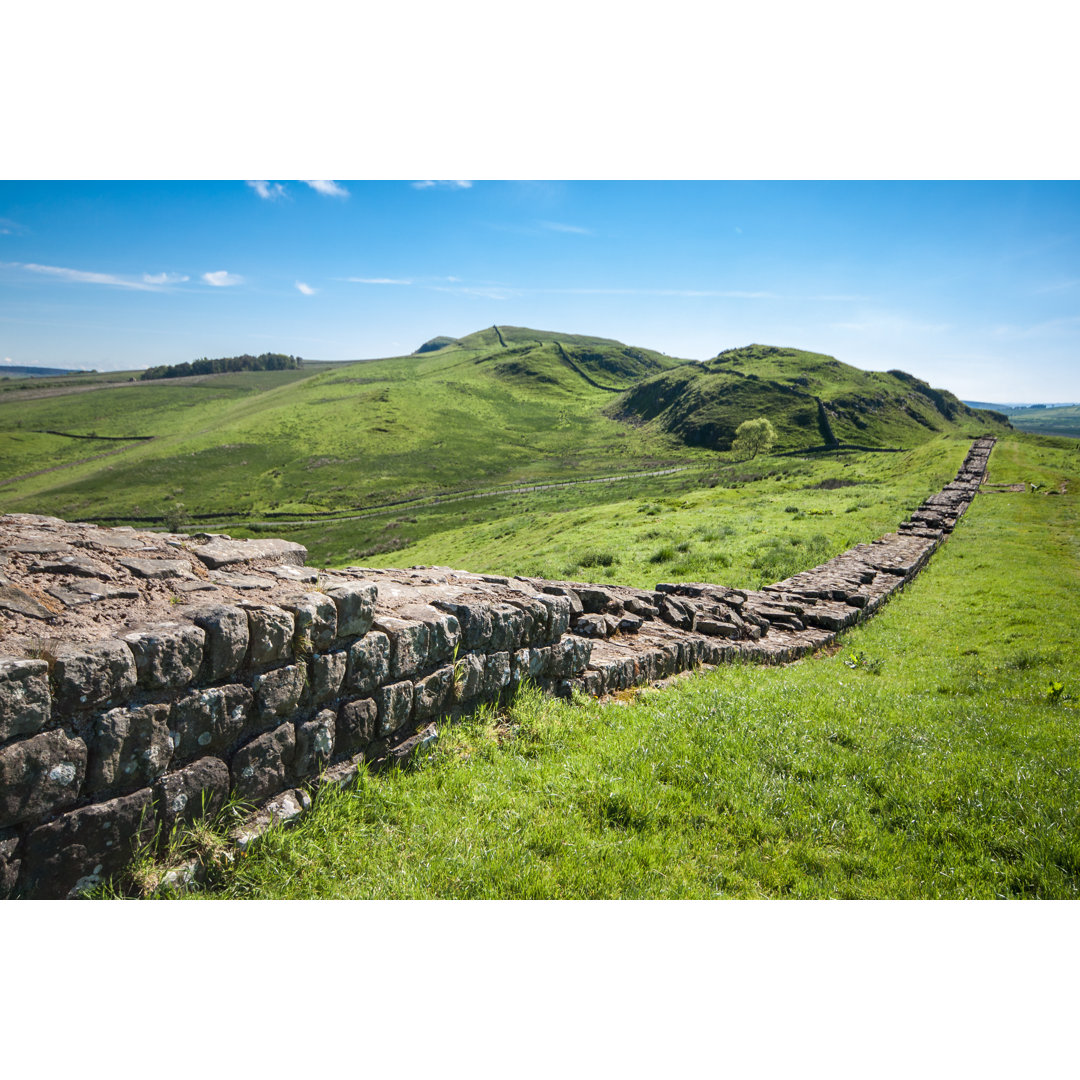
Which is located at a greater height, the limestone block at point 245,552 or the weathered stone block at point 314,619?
the limestone block at point 245,552

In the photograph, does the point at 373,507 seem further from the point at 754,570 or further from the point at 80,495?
the point at 754,570

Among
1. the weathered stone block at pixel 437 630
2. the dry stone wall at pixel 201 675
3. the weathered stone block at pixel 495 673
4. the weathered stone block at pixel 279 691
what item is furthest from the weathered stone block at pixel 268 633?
the weathered stone block at pixel 495 673

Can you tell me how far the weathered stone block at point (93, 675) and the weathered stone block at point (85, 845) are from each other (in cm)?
77

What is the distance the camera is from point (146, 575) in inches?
221

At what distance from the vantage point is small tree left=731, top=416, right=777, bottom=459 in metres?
128

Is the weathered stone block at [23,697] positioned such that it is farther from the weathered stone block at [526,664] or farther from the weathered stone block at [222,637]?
the weathered stone block at [526,664]

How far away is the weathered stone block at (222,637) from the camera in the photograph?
4770mm

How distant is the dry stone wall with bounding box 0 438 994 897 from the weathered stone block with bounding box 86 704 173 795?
1 centimetres

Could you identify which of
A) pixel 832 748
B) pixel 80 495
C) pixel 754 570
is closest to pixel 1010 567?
pixel 754 570

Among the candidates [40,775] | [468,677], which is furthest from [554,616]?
[40,775]

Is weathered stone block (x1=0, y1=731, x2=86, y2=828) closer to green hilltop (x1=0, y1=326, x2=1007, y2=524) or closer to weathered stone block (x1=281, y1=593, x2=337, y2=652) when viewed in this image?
weathered stone block (x1=281, y1=593, x2=337, y2=652)

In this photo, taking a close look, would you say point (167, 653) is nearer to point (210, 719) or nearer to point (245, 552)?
point (210, 719)

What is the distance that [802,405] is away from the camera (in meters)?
150

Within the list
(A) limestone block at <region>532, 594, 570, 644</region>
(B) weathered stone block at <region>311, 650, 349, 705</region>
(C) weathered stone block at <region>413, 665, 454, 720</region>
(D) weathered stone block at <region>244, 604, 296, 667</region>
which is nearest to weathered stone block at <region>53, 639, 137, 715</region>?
(D) weathered stone block at <region>244, 604, 296, 667</region>
